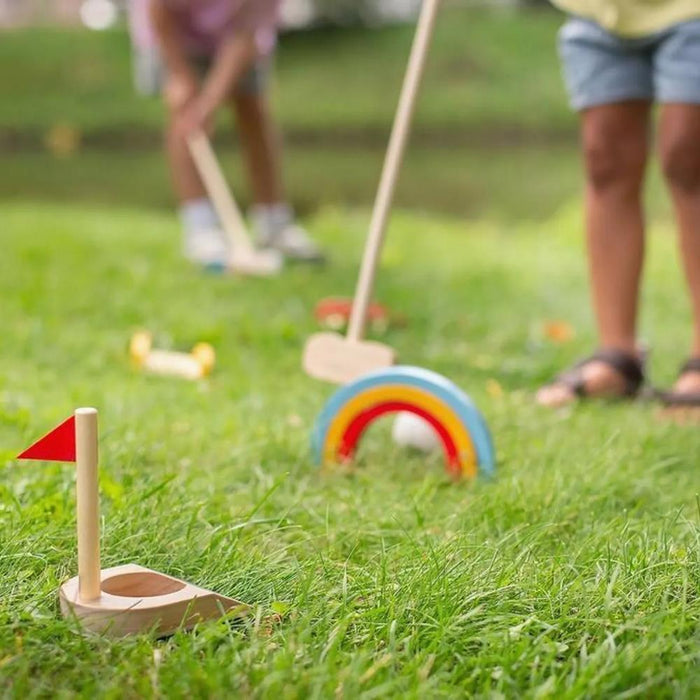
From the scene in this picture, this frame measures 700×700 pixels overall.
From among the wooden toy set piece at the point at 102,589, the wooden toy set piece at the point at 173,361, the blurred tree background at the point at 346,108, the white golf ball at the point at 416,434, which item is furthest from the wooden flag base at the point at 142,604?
the blurred tree background at the point at 346,108

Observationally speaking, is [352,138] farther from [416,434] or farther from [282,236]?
[416,434]

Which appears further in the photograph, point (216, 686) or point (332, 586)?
point (332, 586)

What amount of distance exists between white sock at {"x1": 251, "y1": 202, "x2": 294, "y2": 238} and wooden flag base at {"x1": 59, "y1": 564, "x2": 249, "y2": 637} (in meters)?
3.32

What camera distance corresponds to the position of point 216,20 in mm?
4410

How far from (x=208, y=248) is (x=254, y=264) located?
0.78ft

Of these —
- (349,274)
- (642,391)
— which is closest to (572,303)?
(349,274)

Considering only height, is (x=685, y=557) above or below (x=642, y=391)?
above

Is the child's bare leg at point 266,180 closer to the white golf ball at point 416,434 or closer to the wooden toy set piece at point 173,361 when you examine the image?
the wooden toy set piece at point 173,361

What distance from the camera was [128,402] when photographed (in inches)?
95.8

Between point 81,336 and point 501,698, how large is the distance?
88.7 inches

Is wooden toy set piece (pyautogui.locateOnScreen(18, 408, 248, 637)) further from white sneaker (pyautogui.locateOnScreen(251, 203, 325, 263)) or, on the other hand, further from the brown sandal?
white sneaker (pyautogui.locateOnScreen(251, 203, 325, 263))

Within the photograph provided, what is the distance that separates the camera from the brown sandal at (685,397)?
2.58 m

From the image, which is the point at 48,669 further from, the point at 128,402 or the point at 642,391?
the point at 642,391

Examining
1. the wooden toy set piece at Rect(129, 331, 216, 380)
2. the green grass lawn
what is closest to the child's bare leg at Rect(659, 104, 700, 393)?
the green grass lawn
